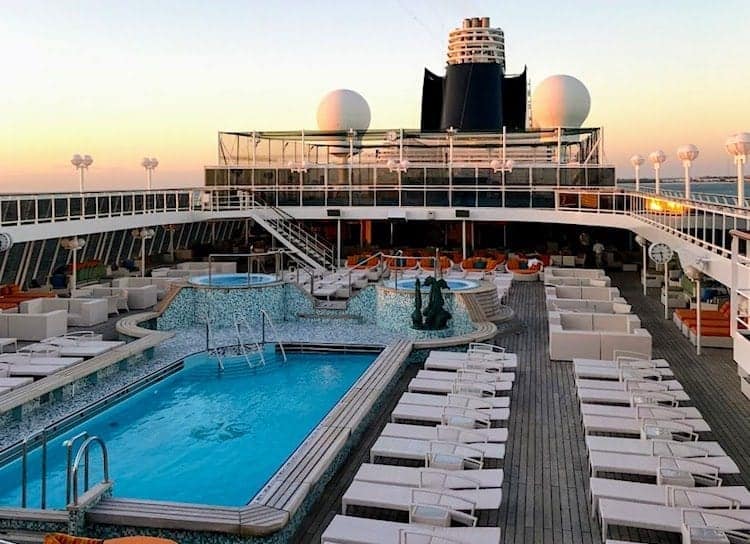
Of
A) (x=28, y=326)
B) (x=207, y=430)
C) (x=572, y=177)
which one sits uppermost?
(x=572, y=177)

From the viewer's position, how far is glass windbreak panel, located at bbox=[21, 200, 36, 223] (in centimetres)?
1252

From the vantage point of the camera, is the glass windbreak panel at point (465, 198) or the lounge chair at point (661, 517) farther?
the glass windbreak panel at point (465, 198)

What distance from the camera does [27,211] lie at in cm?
1267

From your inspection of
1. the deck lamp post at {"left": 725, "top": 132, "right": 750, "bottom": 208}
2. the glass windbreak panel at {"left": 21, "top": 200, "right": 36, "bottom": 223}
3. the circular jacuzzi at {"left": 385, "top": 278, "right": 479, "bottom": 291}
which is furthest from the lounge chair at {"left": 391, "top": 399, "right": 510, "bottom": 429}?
the glass windbreak panel at {"left": 21, "top": 200, "right": 36, "bottom": 223}

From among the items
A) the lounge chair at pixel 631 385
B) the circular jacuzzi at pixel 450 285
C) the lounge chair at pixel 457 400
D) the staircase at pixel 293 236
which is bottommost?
the lounge chair at pixel 457 400

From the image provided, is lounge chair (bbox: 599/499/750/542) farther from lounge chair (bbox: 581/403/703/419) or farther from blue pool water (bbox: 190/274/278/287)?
blue pool water (bbox: 190/274/278/287)

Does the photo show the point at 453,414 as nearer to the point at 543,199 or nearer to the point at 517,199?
the point at 543,199

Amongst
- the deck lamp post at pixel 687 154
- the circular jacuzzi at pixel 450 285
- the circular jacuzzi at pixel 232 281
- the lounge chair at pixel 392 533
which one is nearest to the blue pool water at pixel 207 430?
the lounge chair at pixel 392 533

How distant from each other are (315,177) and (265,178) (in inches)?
70.4

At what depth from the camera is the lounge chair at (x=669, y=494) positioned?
456 cm

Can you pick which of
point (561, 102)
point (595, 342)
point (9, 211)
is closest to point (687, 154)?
point (595, 342)

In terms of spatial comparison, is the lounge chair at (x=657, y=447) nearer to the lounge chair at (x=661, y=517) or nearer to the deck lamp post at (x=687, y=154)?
the lounge chair at (x=661, y=517)

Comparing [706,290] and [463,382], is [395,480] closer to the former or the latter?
[463,382]

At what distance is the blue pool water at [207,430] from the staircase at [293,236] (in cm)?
884
